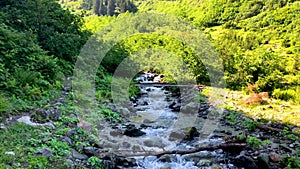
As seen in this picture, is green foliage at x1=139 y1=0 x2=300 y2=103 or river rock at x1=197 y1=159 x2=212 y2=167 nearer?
river rock at x1=197 y1=159 x2=212 y2=167

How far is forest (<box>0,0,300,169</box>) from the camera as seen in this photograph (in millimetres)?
7387

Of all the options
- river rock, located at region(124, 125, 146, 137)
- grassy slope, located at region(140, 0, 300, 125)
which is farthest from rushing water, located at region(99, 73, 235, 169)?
grassy slope, located at region(140, 0, 300, 125)

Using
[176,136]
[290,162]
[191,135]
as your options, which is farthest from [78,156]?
[290,162]

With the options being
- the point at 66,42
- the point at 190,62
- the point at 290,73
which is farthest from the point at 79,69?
the point at 290,73

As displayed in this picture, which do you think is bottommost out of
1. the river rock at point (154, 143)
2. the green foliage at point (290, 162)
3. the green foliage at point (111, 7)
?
the river rock at point (154, 143)

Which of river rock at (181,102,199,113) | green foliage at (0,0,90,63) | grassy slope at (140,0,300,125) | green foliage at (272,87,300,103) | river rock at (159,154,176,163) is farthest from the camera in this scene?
green foliage at (272,87,300,103)

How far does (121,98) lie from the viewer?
14680mm

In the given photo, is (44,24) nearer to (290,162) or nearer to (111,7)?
(290,162)

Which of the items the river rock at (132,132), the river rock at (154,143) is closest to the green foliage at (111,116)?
the river rock at (132,132)

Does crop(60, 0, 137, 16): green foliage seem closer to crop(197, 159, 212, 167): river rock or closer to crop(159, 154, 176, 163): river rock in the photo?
crop(159, 154, 176, 163): river rock

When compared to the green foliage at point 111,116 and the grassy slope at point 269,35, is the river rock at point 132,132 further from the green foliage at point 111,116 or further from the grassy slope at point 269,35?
the grassy slope at point 269,35

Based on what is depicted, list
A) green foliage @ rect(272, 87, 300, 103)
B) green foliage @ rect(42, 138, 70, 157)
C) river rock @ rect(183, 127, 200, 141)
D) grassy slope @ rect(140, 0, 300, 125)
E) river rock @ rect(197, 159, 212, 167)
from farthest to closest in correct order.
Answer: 1. green foliage @ rect(272, 87, 300, 103)
2. grassy slope @ rect(140, 0, 300, 125)
3. river rock @ rect(183, 127, 200, 141)
4. river rock @ rect(197, 159, 212, 167)
5. green foliage @ rect(42, 138, 70, 157)

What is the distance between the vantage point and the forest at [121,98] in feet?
24.2

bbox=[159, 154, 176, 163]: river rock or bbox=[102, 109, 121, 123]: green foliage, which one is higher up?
bbox=[102, 109, 121, 123]: green foliage
